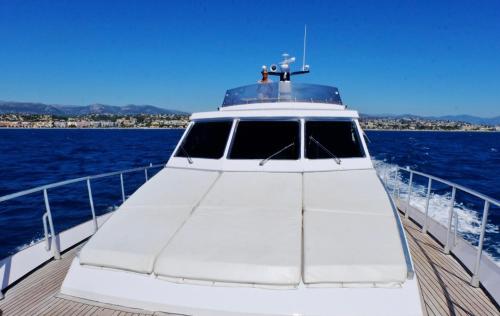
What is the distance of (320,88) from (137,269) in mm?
5767

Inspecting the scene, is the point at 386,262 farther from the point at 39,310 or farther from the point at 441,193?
the point at 441,193

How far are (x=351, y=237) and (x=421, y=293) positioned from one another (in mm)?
1391

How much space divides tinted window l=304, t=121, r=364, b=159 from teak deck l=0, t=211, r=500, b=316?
1863 mm

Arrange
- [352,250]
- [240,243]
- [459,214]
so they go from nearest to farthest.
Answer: [352,250], [240,243], [459,214]

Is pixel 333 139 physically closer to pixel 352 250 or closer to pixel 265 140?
pixel 265 140

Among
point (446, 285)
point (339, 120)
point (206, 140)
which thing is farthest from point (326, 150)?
point (446, 285)

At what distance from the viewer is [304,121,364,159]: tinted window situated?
515 cm

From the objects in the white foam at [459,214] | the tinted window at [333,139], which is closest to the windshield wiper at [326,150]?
the tinted window at [333,139]

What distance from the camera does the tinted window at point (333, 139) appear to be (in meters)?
5.15

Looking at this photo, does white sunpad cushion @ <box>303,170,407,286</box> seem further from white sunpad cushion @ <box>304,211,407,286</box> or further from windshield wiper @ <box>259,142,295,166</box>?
windshield wiper @ <box>259,142,295,166</box>

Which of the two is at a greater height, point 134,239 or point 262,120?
point 262,120

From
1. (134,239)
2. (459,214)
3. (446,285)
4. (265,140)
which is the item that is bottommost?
(459,214)

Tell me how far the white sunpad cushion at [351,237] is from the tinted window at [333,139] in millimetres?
1026

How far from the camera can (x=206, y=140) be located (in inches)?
223
